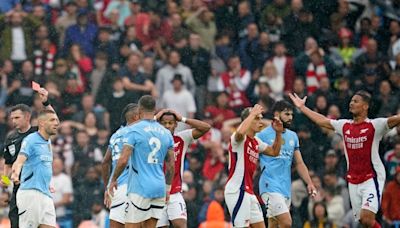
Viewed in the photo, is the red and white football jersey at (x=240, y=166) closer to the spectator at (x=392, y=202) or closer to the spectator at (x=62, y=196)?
the spectator at (x=392, y=202)

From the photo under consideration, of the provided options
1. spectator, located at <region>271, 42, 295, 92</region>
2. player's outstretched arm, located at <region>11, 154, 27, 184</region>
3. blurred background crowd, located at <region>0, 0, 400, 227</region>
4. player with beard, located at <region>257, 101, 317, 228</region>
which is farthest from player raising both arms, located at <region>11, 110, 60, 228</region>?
spectator, located at <region>271, 42, 295, 92</region>

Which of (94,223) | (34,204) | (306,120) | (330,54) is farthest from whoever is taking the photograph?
(330,54)

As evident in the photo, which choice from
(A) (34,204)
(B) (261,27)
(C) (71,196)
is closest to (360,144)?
(A) (34,204)

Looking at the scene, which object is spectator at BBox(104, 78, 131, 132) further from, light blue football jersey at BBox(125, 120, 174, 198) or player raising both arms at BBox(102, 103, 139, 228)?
light blue football jersey at BBox(125, 120, 174, 198)

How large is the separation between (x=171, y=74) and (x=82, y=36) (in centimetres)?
226

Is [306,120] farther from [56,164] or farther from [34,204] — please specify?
[34,204]

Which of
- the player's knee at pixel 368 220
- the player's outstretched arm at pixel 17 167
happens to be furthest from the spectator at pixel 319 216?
the player's outstretched arm at pixel 17 167

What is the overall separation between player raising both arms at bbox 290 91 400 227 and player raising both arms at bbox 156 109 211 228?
2.31 meters

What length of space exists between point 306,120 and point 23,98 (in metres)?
5.82

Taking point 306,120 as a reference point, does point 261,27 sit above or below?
above

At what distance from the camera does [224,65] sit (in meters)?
27.9

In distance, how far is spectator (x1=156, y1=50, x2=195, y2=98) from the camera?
2716 cm

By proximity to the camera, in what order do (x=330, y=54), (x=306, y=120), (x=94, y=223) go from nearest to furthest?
(x=94, y=223), (x=306, y=120), (x=330, y=54)

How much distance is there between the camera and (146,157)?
59.4ft
